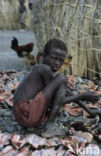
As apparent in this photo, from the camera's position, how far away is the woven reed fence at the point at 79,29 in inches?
135

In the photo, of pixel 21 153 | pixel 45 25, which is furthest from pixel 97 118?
pixel 45 25

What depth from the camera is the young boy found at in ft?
6.64

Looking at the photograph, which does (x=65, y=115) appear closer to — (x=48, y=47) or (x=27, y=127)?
(x=27, y=127)

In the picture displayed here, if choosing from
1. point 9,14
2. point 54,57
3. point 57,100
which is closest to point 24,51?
point 54,57

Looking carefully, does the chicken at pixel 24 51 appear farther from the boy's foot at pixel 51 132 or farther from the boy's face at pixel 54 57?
the boy's foot at pixel 51 132

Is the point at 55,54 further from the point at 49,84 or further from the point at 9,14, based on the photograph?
the point at 9,14

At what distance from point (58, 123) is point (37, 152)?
0.58 meters

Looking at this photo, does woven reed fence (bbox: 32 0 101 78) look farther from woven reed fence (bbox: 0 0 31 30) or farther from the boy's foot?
woven reed fence (bbox: 0 0 31 30)

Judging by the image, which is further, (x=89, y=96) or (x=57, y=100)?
(x=89, y=96)

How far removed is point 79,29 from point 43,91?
1.74 metres

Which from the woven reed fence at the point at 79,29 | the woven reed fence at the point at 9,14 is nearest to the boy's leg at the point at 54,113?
the woven reed fence at the point at 79,29

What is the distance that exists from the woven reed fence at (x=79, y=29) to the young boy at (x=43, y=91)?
147 centimetres

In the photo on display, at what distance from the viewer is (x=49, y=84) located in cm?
202

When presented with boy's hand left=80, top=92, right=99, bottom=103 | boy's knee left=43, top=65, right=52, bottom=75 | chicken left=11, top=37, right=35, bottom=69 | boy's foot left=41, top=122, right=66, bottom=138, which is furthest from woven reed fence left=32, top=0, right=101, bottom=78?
boy's foot left=41, top=122, right=66, bottom=138
